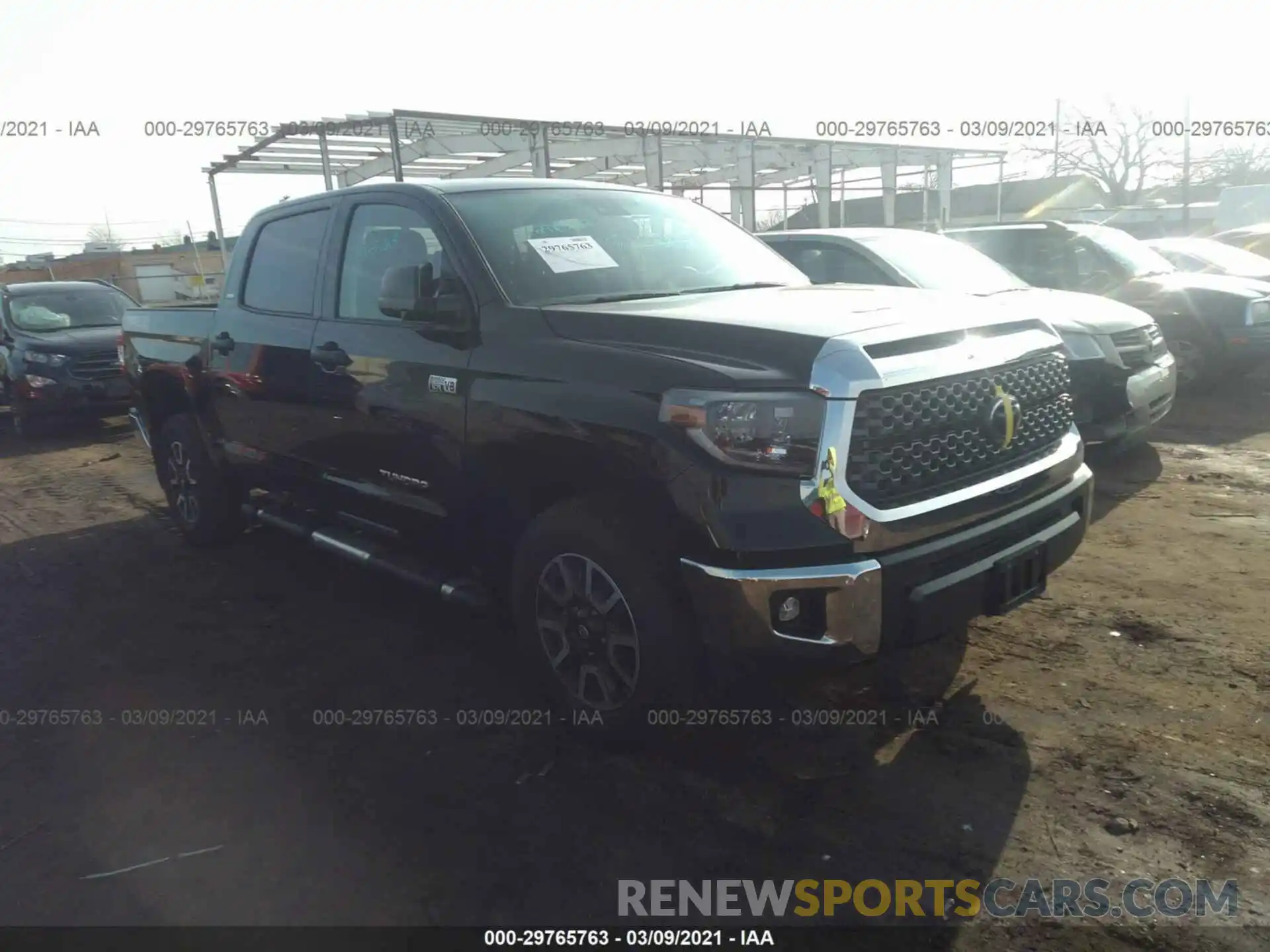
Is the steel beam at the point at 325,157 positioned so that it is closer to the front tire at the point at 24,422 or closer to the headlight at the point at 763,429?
the front tire at the point at 24,422

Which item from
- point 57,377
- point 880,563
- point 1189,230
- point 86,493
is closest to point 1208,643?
point 880,563

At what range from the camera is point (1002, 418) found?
324cm

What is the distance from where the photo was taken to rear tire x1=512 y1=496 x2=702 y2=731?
301 cm

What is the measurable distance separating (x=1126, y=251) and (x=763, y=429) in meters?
7.97

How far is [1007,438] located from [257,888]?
9.02 ft

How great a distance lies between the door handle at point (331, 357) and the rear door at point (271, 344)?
12cm

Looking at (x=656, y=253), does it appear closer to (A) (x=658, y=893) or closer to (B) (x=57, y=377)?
(A) (x=658, y=893)

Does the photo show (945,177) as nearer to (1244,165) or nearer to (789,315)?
(789,315)

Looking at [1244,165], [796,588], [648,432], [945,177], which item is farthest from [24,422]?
[1244,165]

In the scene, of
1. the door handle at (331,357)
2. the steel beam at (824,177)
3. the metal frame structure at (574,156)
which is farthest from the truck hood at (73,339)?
the steel beam at (824,177)

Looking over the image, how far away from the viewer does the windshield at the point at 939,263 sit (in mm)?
6879

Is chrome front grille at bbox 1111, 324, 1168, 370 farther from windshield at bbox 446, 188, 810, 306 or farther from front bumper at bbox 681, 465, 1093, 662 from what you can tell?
front bumper at bbox 681, 465, 1093, 662

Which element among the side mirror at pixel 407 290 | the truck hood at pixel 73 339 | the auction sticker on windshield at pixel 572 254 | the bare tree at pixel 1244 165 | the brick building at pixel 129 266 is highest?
the bare tree at pixel 1244 165

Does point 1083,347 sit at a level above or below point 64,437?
above
